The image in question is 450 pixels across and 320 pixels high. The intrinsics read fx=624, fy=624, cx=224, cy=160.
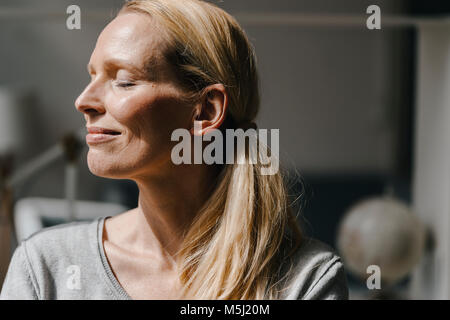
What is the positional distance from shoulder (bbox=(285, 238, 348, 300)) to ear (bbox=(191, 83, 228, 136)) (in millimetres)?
189

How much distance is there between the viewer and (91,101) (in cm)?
68

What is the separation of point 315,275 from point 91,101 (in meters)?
0.33

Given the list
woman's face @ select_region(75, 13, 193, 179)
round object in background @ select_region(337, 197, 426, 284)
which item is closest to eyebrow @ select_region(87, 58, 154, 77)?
woman's face @ select_region(75, 13, 193, 179)

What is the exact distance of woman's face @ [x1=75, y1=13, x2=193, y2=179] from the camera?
677mm

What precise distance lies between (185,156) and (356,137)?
3.05m

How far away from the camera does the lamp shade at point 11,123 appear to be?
95.6 inches

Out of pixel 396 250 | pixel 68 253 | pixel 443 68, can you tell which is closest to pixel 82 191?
pixel 396 250

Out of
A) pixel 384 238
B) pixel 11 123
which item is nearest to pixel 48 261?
pixel 384 238
